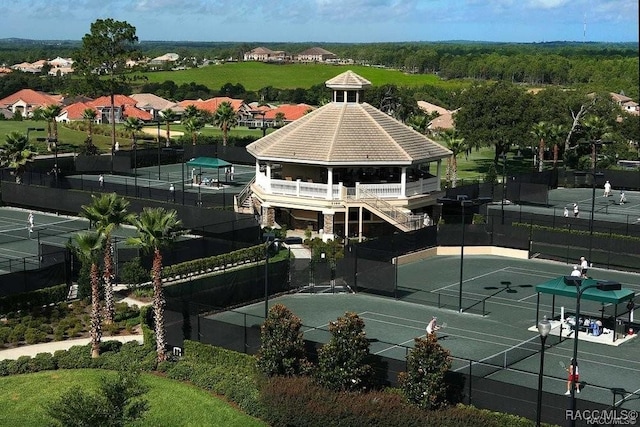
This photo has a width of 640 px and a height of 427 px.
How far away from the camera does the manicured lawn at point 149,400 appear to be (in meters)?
29.1

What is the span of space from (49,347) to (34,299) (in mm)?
4908

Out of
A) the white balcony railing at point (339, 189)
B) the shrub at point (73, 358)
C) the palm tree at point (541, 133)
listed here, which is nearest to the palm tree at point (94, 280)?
the shrub at point (73, 358)

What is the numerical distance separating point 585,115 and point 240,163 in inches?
1354

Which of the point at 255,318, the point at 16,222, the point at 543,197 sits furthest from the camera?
the point at 543,197

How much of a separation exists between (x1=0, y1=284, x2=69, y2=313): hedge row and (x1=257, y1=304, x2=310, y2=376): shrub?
14308 mm

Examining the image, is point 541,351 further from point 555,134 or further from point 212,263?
point 555,134

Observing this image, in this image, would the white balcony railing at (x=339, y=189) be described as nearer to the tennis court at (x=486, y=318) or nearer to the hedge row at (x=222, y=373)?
the tennis court at (x=486, y=318)

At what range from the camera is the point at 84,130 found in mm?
110938

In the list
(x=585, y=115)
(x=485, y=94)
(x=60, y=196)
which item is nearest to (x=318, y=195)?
(x=60, y=196)

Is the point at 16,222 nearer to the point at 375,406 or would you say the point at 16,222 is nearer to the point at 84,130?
the point at 375,406

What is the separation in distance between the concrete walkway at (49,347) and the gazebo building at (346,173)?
19819mm

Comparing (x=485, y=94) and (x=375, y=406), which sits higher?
(x=485, y=94)

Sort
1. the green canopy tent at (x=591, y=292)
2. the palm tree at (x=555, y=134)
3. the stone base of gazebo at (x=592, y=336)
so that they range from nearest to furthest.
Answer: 1. the green canopy tent at (x=591, y=292)
2. the stone base of gazebo at (x=592, y=336)
3. the palm tree at (x=555, y=134)

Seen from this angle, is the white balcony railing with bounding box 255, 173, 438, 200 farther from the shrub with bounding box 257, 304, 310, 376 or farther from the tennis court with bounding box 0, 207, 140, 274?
the shrub with bounding box 257, 304, 310, 376
